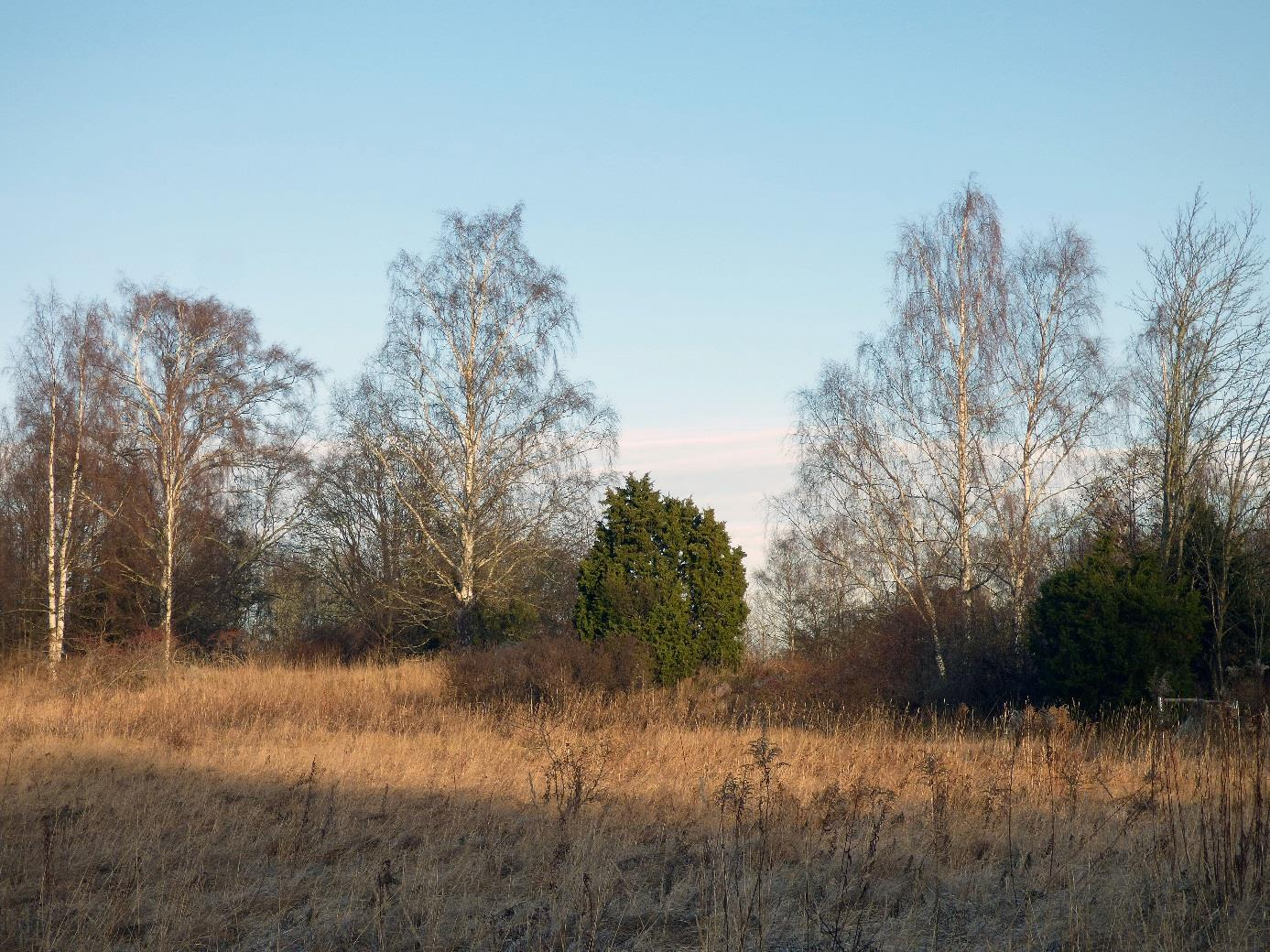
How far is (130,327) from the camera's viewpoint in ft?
74.6

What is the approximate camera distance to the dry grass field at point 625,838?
466 centimetres

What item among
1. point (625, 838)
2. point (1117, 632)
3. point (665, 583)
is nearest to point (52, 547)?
point (665, 583)

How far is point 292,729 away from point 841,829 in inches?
295

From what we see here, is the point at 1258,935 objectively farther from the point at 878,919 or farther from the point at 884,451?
the point at 884,451

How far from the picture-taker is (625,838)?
6707mm

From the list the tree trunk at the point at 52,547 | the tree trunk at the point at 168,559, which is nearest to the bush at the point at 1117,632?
the tree trunk at the point at 168,559

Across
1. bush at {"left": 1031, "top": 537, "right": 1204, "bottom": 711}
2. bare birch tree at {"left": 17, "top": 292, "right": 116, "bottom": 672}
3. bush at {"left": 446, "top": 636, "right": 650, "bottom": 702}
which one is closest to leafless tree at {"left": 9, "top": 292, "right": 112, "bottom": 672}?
bare birch tree at {"left": 17, "top": 292, "right": 116, "bottom": 672}

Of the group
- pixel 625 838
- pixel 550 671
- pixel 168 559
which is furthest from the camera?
pixel 168 559

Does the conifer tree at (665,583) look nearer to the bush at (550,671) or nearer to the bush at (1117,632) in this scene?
the bush at (550,671)

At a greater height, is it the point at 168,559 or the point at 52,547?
the point at 52,547

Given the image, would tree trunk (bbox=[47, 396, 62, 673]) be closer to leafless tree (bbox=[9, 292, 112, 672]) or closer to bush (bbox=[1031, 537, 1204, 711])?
leafless tree (bbox=[9, 292, 112, 672])

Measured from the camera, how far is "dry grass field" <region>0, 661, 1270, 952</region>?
466cm

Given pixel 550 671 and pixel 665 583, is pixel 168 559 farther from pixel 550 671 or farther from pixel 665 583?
pixel 665 583

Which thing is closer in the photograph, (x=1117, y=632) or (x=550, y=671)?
(x=1117, y=632)
